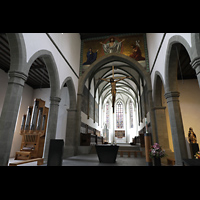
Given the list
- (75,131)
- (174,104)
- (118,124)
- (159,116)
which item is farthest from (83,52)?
(118,124)

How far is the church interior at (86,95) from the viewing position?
4406 mm

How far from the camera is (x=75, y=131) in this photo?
9578 millimetres

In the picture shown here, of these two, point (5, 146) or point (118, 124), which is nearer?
point (5, 146)

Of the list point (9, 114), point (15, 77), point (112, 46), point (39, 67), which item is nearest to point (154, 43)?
point (112, 46)

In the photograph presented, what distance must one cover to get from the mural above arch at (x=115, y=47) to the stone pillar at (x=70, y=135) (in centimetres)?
332

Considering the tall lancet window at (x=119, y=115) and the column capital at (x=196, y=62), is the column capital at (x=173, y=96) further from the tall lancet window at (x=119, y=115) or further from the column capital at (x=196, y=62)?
the tall lancet window at (x=119, y=115)

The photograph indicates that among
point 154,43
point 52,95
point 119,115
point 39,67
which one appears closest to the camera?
point 52,95

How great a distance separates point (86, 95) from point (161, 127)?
6.49 meters

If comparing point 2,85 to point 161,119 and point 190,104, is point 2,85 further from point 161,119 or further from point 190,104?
point 190,104

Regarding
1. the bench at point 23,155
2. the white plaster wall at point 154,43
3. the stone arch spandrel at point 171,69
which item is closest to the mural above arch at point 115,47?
the white plaster wall at point 154,43

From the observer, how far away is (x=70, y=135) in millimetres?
9359
